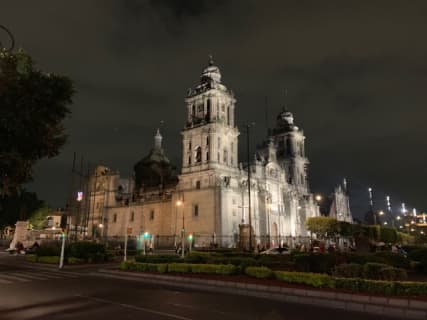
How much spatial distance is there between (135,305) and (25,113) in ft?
25.4

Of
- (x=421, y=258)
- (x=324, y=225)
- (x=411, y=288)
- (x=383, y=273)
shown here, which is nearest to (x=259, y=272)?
(x=383, y=273)

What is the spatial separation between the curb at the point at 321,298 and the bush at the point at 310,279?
78 centimetres

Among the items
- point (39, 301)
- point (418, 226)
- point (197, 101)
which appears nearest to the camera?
point (39, 301)

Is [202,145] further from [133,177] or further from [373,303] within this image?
[373,303]

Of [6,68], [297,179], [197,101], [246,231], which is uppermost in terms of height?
[197,101]

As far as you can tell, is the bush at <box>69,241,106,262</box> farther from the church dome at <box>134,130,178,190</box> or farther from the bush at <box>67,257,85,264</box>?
the church dome at <box>134,130,178,190</box>

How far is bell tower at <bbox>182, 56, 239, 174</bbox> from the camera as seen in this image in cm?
5953

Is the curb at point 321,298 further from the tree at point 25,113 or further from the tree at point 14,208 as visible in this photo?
the tree at point 14,208

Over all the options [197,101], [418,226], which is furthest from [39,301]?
[418,226]

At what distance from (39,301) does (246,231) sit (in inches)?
1372

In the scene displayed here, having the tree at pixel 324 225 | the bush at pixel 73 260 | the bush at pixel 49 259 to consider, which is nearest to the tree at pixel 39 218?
the bush at pixel 49 259

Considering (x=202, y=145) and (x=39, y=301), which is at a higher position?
(x=202, y=145)

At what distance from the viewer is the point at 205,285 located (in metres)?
16.8

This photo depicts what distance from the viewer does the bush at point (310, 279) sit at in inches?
554
